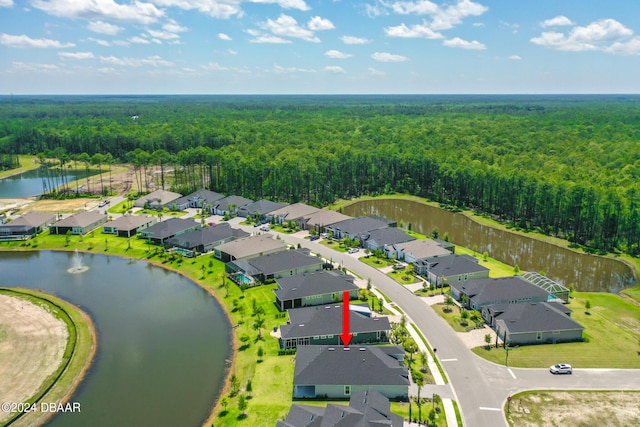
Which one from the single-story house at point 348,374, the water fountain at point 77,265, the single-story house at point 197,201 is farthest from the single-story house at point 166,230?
the single-story house at point 348,374

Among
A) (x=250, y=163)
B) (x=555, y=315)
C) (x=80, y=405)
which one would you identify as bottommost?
(x=80, y=405)

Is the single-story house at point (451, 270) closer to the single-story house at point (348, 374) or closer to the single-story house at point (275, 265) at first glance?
the single-story house at point (275, 265)

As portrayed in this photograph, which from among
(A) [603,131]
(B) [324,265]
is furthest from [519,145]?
(B) [324,265]

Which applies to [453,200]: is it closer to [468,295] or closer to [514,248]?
[514,248]

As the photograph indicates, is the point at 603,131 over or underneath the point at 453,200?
over

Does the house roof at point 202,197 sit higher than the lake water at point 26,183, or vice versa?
the house roof at point 202,197

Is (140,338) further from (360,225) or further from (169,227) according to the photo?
(360,225)

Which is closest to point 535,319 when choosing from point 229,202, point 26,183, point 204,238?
point 204,238
